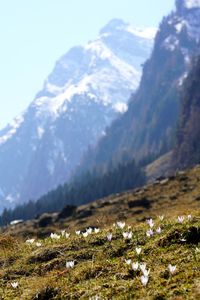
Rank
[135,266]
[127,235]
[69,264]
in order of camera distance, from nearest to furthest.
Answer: [135,266], [69,264], [127,235]

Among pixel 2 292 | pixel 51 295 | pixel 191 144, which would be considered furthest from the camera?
pixel 191 144

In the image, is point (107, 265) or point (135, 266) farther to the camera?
point (107, 265)

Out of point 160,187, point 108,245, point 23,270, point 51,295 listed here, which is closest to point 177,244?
point 108,245

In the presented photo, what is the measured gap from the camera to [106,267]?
11.9 m

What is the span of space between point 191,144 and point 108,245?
183 m

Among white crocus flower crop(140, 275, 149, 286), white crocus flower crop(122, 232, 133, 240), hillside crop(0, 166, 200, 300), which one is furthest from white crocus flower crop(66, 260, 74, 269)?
white crocus flower crop(140, 275, 149, 286)

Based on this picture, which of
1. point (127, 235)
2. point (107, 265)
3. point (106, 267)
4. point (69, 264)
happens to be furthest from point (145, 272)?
point (127, 235)

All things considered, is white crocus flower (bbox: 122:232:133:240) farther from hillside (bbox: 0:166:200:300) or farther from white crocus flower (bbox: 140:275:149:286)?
white crocus flower (bbox: 140:275:149:286)

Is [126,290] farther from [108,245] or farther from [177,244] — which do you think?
[108,245]

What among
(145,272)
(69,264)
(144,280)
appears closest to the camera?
(144,280)

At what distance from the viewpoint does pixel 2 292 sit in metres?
11.9

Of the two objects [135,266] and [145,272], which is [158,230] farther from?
[145,272]

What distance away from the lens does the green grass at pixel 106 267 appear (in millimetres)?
9977

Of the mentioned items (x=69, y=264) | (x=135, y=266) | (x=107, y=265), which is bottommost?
(x=107, y=265)
